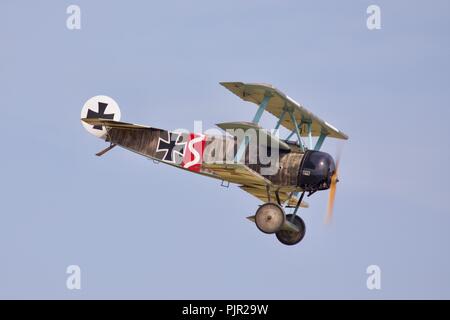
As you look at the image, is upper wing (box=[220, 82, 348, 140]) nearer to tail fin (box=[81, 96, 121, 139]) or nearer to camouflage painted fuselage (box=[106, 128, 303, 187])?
camouflage painted fuselage (box=[106, 128, 303, 187])

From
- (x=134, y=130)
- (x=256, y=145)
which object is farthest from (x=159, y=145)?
(x=256, y=145)

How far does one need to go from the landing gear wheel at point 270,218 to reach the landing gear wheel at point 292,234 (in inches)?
69.1

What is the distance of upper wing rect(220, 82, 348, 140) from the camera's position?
2517cm

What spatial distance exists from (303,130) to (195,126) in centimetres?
272

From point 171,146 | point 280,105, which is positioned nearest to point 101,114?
point 171,146

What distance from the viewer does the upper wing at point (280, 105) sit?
2517 centimetres

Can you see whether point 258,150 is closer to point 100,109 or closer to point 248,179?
point 248,179

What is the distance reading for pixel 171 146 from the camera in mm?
26625

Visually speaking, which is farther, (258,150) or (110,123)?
(110,123)

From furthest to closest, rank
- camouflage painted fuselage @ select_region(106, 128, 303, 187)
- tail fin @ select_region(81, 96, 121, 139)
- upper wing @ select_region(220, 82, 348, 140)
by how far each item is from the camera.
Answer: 1. tail fin @ select_region(81, 96, 121, 139)
2. camouflage painted fuselage @ select_region(106, 128, 303, 187)
3. upper wing @ select_region(220, 82, 348, 140)

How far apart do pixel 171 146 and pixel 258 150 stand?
7.60 ft

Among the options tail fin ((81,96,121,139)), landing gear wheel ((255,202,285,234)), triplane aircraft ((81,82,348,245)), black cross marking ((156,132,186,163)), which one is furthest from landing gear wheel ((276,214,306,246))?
tail fin ((81,96,121,139))

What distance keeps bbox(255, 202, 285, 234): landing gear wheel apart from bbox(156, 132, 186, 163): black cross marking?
8.81 ft

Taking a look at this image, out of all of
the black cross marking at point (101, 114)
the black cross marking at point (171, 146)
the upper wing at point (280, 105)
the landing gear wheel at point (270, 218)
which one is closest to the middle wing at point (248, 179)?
the landing gear wheel at point (270, 218)
